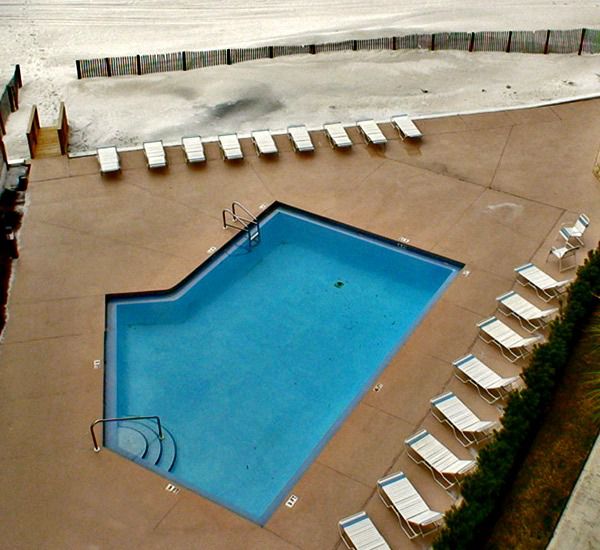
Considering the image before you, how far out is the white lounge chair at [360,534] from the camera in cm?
1216

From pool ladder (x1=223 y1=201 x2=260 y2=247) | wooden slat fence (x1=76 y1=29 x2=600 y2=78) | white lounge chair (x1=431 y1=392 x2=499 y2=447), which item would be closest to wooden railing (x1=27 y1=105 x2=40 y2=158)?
pool ladder (x1=223 y1=201 x2=260 y2=247)

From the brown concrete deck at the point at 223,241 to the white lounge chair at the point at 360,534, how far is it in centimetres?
32

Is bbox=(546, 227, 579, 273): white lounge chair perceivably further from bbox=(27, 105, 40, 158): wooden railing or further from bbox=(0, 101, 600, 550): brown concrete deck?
bbox=(27, 105, 40, 158): wooden railing

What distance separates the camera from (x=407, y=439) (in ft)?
46.0

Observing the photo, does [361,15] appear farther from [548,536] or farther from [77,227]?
[548,536]

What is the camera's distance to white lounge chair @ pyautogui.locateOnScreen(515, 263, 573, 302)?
56.5ft

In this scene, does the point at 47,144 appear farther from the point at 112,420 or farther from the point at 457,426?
the point at 457,426

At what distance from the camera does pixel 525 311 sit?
54.5 feet

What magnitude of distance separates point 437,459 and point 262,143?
468 inches

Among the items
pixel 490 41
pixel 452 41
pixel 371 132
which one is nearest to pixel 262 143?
pixel 371 132

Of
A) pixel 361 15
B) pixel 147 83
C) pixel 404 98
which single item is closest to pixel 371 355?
pixel 404 98

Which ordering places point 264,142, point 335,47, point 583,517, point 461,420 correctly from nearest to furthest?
point 583,517 < point 461,420 < point 264,142 < point 335,47

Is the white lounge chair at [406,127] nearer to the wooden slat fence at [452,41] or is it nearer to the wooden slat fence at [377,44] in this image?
the wooden slat fence at [377,44]

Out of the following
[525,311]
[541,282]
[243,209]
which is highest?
[243,209]
